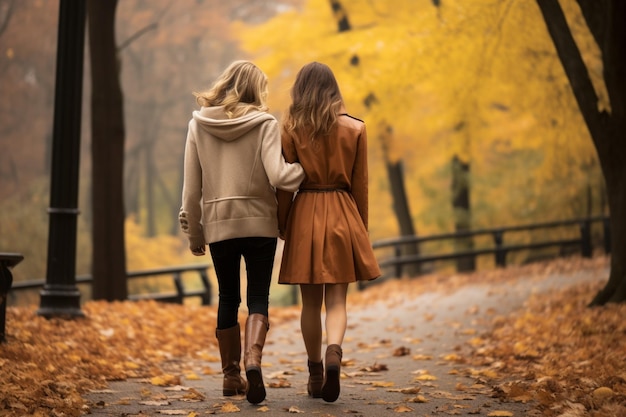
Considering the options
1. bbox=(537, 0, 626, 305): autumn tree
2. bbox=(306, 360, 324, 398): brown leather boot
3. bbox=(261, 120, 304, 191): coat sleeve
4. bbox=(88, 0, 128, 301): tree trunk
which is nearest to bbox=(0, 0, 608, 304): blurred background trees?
bbox=(537, 0, 626, 305): autumn tree

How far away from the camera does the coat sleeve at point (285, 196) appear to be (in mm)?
5352

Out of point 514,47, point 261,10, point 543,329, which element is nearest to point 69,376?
point 543,329

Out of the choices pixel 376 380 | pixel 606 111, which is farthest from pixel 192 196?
pixel 606 111

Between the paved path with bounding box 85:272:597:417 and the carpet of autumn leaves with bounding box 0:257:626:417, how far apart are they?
23cm

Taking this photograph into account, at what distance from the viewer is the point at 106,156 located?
1090 cm

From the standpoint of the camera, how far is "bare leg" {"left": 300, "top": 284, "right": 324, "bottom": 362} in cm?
537

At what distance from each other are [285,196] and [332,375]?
1129 mm

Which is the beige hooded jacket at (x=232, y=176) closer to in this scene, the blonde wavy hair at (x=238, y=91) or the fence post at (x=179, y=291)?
the blonde wavy hair at (x=238, y=91)

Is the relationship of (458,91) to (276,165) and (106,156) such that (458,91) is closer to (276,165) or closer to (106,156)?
(106,156)

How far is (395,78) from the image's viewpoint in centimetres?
1443

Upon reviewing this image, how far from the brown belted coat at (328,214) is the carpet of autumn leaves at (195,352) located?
134 centimetres

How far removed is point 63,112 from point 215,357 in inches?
110

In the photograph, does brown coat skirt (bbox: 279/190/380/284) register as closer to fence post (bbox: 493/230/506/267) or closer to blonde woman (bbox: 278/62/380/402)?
blonde woman (bbox: 278/62/380/402)

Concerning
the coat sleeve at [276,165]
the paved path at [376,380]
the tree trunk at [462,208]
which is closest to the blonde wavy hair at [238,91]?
the coat sleeve at [276,165]
